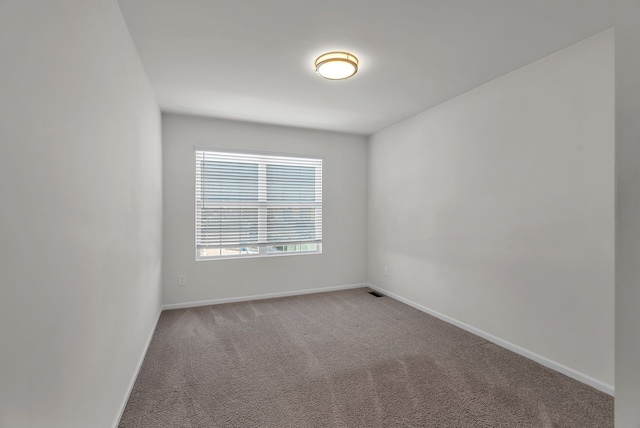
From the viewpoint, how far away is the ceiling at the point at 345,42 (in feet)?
6.20

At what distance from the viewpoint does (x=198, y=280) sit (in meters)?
4.06

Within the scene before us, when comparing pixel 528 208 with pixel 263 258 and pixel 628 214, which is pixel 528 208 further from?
pixel 263 258

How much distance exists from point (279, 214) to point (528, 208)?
3.15m

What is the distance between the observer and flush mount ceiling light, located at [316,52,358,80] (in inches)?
95.6

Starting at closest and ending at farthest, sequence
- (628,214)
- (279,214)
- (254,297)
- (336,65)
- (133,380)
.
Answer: (628,214) → (133,380) → (336,65) → (254,297) → (279,214)

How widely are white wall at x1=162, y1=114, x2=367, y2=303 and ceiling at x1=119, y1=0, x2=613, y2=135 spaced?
75 centimetres

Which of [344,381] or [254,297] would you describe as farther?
[254,297]

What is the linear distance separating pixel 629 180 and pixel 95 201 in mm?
2003

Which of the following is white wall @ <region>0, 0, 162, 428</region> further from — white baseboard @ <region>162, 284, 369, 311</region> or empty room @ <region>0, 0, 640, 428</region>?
white baseboard @ <region>162, 284, 369, 311</region>

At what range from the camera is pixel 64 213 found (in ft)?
3.66

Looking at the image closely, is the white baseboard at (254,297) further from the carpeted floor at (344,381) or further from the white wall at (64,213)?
the white wall at (64,213)

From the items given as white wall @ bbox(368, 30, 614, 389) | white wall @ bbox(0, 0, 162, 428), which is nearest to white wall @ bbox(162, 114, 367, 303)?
white wall @ bbox(368, 30, 614, 389)

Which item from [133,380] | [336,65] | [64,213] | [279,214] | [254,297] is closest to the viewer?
[64,213]

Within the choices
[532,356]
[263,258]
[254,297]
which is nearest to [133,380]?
[254,297]
